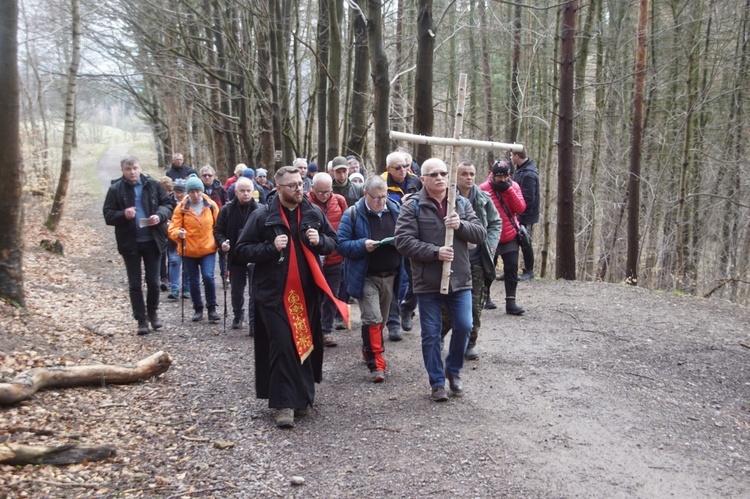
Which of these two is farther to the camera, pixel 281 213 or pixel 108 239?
pixel 108 239

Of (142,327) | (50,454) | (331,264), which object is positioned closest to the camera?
(50,454)

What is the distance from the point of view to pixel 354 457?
4.86 meters

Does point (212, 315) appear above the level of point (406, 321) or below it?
below

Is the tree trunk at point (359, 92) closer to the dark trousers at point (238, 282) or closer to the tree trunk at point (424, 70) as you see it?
the tree trunk at point (424, 70)

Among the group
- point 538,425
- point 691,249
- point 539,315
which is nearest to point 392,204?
point 538,425

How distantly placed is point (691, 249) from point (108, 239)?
18.2 meters

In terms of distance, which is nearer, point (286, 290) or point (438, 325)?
point (286, 290)

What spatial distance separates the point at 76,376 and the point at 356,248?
2.98 metres

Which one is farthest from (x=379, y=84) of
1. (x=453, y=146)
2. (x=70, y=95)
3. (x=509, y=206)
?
(x=70, y=95)

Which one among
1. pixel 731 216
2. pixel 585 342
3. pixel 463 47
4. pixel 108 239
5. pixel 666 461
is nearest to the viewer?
pixel 666 461

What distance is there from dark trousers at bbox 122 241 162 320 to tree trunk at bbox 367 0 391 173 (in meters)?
4.34

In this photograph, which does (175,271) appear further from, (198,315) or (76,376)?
(76,376)

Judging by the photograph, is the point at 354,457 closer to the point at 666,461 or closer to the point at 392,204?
the point at 666,461

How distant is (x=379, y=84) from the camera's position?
35.9 feet
